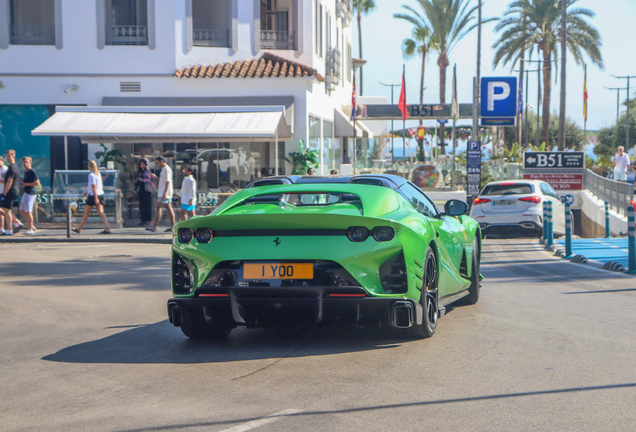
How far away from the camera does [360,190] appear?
6.27 m

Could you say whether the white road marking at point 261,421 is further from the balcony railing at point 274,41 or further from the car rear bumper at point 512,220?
the balcony railing at point 274,41

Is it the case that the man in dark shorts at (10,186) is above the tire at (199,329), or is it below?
above

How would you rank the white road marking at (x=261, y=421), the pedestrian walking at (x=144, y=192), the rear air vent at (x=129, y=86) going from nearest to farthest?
the white road marking at (x=261, y=421) → the pedestrian walking at (x=144, y=192) → the rear air vent at (x=129, y=86)

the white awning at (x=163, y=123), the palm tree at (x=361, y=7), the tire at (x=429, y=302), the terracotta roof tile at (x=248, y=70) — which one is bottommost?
the tire at (x=429, y=302)

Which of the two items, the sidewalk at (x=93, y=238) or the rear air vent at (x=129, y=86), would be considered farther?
the rear air vent at (x=129, y=86)

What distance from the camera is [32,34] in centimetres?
2694

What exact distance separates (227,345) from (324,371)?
1.24 meters

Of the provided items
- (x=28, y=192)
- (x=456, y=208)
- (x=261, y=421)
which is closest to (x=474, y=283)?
(x=456, y=208)

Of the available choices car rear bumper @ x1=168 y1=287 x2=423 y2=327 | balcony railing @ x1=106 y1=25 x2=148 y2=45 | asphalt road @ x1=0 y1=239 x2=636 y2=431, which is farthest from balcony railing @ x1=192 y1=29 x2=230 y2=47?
car rear bumper @ x1=168 y1=287 x2=423 y2=327

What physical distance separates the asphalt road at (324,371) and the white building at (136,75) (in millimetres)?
18080

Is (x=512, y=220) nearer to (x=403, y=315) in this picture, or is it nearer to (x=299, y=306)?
(x=403, y=315)

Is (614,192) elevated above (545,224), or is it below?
above

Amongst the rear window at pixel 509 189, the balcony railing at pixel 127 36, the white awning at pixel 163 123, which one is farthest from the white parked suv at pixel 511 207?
the balcony railing at pixel 127 36

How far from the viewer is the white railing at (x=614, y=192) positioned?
68.3 feet
